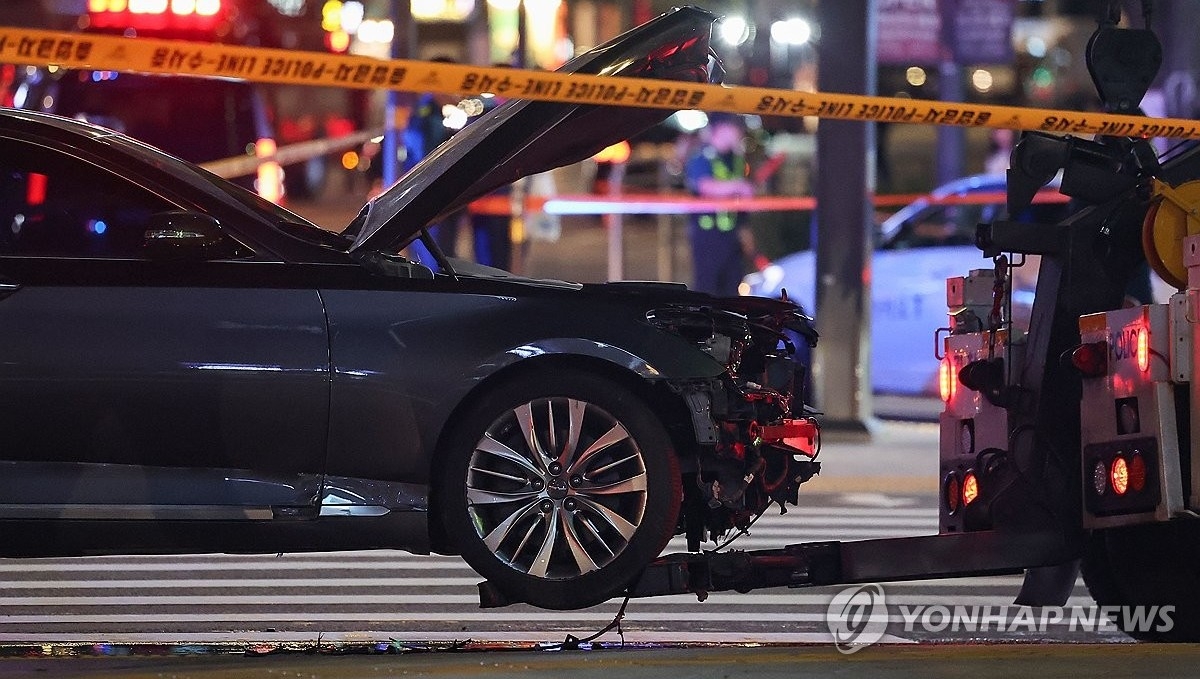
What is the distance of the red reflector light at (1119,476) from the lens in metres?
5.79

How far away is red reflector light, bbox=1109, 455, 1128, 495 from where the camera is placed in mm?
5789

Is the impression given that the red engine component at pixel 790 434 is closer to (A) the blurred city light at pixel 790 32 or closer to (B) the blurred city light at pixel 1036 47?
(A) the blurred city light at pixel 790 32

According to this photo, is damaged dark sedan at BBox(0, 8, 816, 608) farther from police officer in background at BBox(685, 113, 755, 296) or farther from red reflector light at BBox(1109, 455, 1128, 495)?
police officer in background at BBox(685, 113, 755, 296)

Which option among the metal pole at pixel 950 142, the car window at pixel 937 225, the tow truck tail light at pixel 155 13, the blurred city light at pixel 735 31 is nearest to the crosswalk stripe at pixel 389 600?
the car window at pixel 937 225

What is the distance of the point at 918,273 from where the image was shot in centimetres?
1500

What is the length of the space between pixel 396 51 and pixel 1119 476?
32.1 feet

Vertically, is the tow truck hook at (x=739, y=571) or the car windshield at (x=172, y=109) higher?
the car windshield at (x=172, y=109)

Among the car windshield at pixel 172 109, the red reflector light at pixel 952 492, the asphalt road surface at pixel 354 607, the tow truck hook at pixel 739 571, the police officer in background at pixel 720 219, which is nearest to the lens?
the tow truck hook at pixel 739 571

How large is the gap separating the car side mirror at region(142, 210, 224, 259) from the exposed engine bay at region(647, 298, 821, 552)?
4.82 feet

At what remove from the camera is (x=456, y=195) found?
19.5 feet

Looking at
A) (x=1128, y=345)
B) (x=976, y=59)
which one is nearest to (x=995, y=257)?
(x=1128, y=345)

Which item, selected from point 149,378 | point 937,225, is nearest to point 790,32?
point 937,225

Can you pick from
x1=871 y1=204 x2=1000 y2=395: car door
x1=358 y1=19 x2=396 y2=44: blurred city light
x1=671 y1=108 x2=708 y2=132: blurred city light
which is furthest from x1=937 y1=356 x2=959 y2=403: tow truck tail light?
x1=358 y1=19 x2=396 y2=44: blurred city light

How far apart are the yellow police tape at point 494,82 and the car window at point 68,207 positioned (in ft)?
2.48
